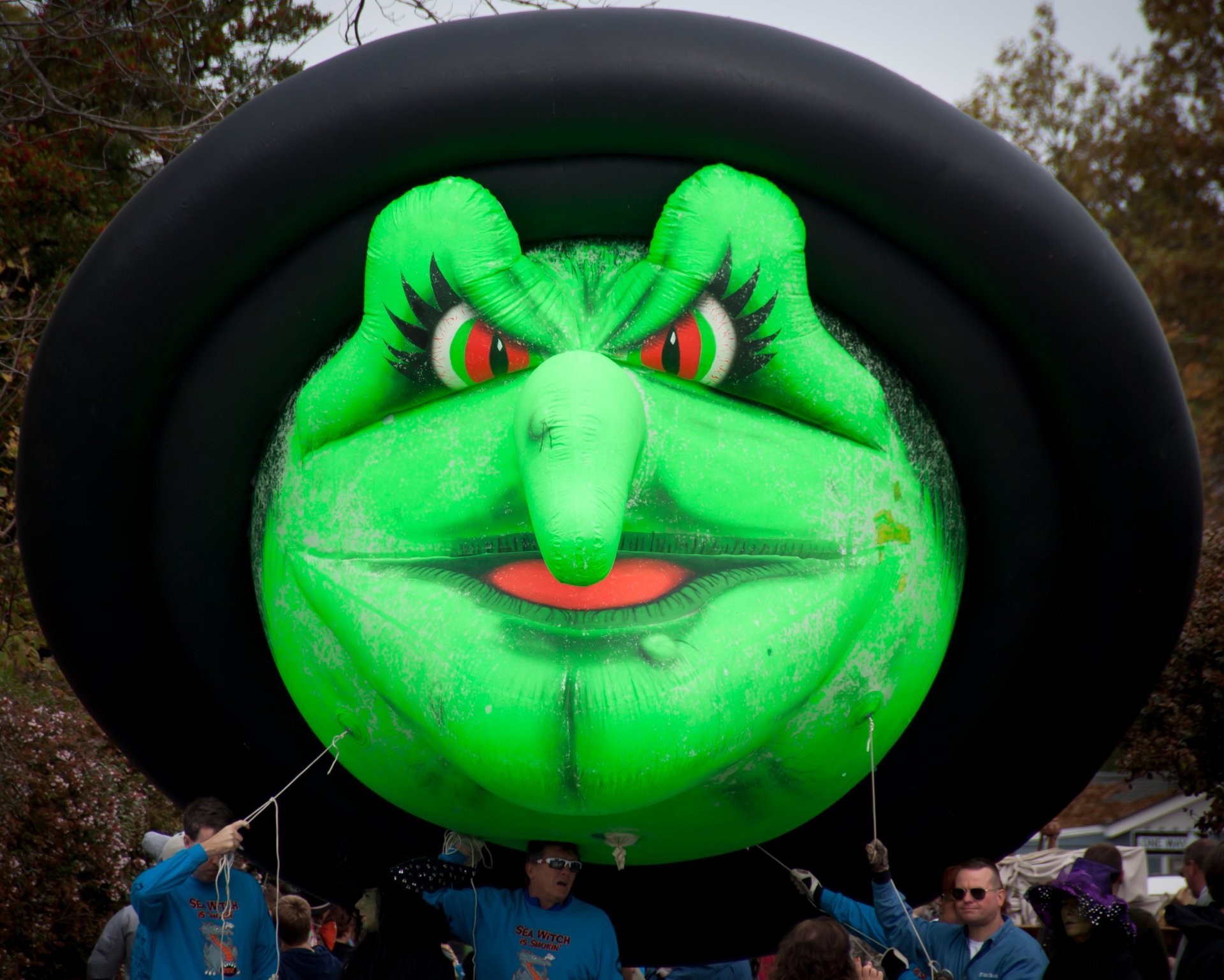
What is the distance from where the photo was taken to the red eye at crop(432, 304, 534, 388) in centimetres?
351

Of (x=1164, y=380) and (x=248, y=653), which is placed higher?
(x=1164, y=380)

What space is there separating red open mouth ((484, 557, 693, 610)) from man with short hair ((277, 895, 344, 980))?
9.38 feet

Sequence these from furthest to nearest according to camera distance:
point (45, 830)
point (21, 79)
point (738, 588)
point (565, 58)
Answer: point (21, 79) < point (45, 830) < point (565, 58) < point (738, 588)

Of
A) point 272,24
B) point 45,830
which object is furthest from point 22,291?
point 45,830

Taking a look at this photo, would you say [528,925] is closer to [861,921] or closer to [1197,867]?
[861,921]

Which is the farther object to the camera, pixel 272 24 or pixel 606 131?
pixel 272 24

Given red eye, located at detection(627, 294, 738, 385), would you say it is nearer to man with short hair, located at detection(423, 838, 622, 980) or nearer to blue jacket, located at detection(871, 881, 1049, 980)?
man with short hair, located at detection(423, 838, 622, 980)

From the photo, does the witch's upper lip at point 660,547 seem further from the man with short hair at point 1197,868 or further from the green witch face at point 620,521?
the man with short hair at point 1197,868

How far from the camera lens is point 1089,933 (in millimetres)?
4004

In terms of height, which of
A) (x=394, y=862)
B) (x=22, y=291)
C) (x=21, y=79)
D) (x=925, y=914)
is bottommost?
(x=925, y=914)

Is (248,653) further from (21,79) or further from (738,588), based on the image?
(21,79)

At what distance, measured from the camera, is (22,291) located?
7770 mm

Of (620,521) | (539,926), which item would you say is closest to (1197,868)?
(539,926)

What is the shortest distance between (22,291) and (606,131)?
5438 mm
